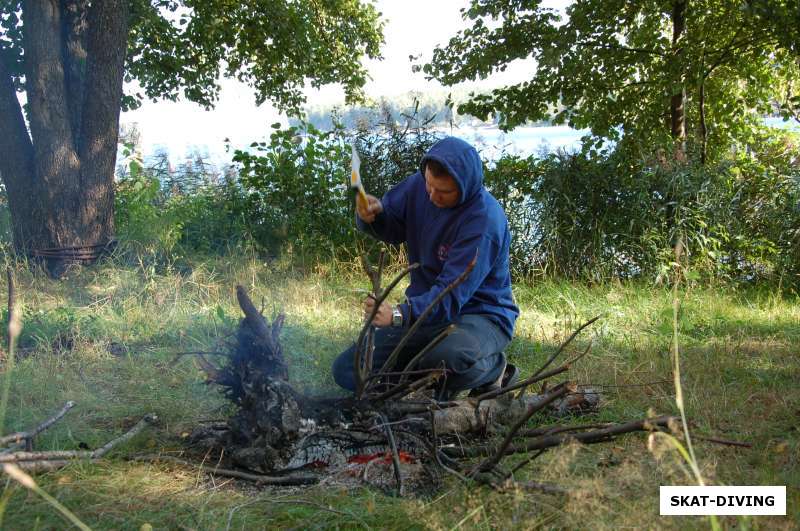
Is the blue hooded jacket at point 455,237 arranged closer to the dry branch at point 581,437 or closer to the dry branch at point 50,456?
the dry branch at point 581,437

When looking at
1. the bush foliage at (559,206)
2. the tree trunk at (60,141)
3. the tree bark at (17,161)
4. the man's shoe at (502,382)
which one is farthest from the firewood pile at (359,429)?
the tree bark at (17,161)

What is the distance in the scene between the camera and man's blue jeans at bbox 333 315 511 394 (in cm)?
352

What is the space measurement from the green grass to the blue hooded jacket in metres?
0.89

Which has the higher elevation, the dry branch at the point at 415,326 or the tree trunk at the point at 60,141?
the tree trunk at the point at 60,141

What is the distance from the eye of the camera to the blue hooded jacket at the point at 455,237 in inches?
133

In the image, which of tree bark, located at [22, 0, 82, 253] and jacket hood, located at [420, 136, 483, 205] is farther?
tree bark, located at [22, 0, 82, 253]

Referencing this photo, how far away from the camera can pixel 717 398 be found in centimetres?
402

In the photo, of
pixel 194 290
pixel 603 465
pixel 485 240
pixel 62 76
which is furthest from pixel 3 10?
pixel 603 465

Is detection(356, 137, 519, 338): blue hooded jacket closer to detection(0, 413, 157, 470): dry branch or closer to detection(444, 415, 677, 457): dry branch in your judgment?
detection(444, 415, 677, 457): dry branch

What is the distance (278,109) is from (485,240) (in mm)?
8565

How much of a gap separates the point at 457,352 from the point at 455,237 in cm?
61

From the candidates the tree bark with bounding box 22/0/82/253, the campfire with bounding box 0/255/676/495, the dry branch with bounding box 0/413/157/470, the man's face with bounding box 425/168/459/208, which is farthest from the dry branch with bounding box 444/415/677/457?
the tree bark with bounding box 22/0/82/253

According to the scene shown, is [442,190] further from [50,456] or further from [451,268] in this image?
[50,456]

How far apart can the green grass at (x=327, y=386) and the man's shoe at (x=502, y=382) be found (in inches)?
22.6
